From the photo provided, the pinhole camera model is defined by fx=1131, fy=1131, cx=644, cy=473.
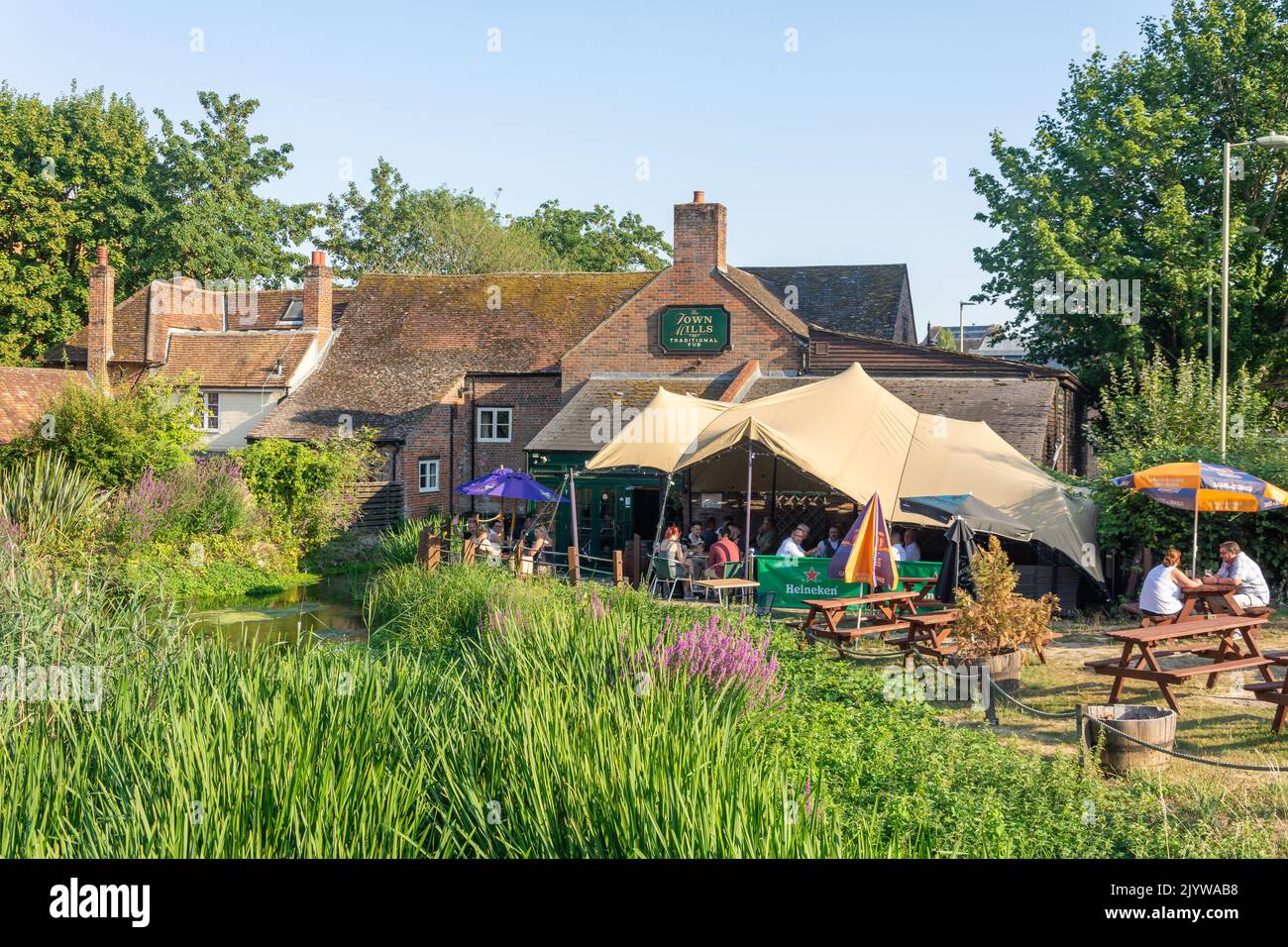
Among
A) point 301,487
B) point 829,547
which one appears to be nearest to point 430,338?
point 301,487

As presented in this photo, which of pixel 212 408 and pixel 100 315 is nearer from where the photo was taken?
pixel 212 408

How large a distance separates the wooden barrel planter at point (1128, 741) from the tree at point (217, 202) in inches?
1551

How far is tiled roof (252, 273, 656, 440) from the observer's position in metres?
32.7

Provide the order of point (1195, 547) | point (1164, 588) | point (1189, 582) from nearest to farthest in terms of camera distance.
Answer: point (1164, 588) < point (1189, 582) < point (1195, 547)

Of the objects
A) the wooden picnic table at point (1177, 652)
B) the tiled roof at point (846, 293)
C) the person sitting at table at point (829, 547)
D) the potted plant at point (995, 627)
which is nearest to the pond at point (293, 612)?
the person sitting at table at point (829, 547)

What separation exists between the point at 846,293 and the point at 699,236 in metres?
8.90

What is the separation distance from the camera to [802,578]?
16.0m

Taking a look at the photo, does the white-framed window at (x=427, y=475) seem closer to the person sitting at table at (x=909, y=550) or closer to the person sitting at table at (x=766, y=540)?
the person sitting at table at (x=766, y=540)

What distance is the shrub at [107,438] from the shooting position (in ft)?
76.6

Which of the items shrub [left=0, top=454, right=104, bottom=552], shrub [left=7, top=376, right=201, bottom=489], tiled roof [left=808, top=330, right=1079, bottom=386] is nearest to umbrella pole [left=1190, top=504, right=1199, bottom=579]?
tiled roof [left=808, top=330, right=1079, bottom=386]

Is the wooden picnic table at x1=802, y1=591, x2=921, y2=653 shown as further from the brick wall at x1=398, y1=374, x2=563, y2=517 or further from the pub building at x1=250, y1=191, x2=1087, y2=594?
the brick wall at x1=398, y1=374, x2=563, y2=517

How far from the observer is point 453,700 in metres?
7.62

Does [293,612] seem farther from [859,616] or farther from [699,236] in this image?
[699,236]
